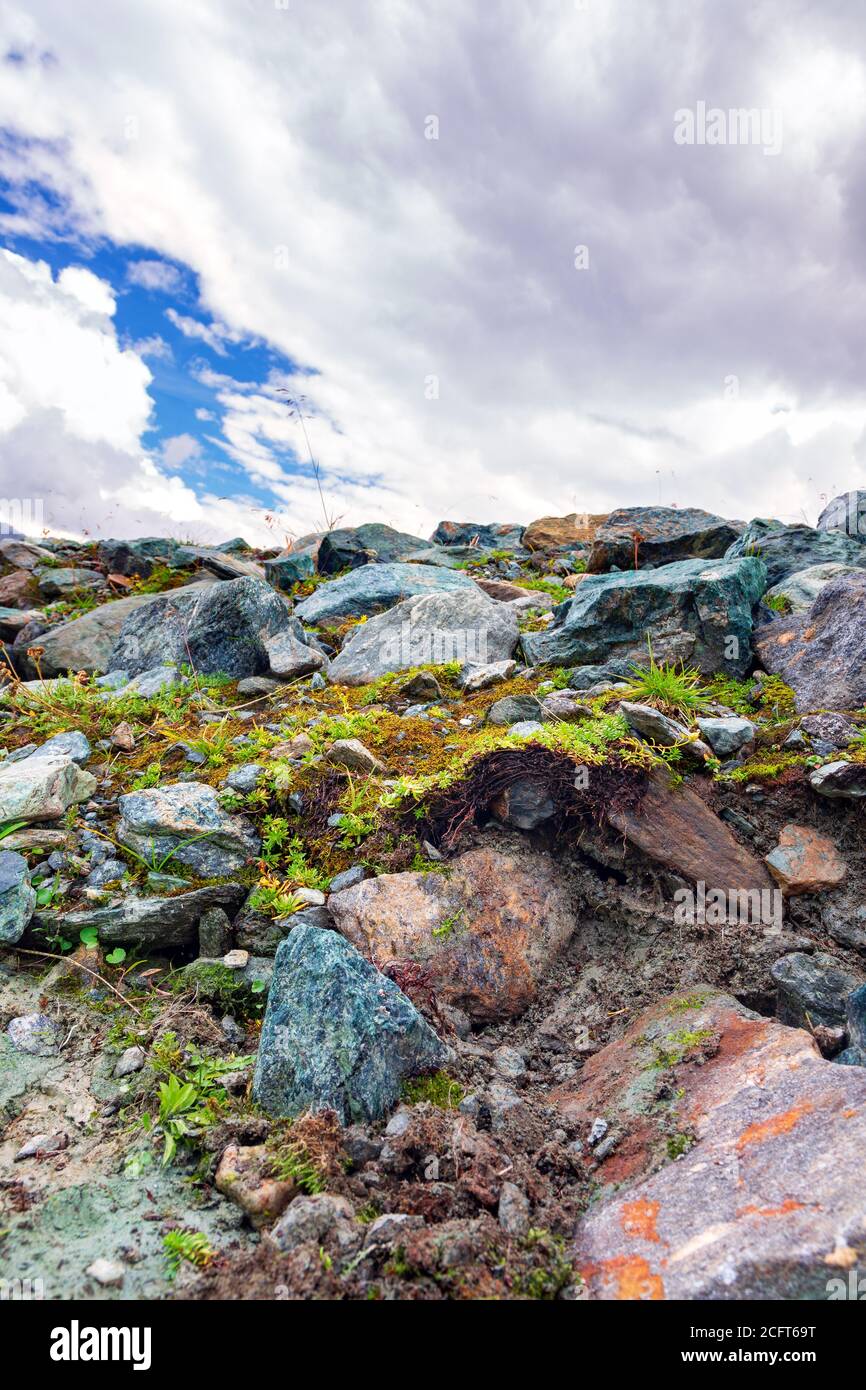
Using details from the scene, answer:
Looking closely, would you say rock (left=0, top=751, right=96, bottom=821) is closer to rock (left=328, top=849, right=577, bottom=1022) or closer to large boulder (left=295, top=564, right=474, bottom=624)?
rock (left=328, top=849, right=577, bottom=1022)

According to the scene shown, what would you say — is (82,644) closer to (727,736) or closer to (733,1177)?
(727,736)

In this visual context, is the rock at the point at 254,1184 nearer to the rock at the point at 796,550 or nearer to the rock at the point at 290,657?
the rock at the point at 290,657

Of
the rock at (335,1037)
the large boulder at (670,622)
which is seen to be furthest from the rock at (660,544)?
the rock at (335,1037)

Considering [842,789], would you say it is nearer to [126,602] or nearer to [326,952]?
[326,952]

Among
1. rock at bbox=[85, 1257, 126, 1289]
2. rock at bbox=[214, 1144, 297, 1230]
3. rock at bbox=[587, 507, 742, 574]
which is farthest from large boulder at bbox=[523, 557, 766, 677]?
rock at bbox=[85, 1257, 126, 1289]

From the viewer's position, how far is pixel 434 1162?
2502mm

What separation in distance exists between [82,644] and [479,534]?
11.0 meters

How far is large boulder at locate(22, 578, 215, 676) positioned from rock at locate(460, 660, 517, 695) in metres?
4.09

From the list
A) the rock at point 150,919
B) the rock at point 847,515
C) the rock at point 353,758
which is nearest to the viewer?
the rock at point 150,919

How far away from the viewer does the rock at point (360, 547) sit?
13.7 m

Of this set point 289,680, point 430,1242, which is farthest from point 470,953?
point 289,680

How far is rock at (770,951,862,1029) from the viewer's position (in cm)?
321

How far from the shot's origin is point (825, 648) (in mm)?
6055

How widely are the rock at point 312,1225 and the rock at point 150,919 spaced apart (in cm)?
199
